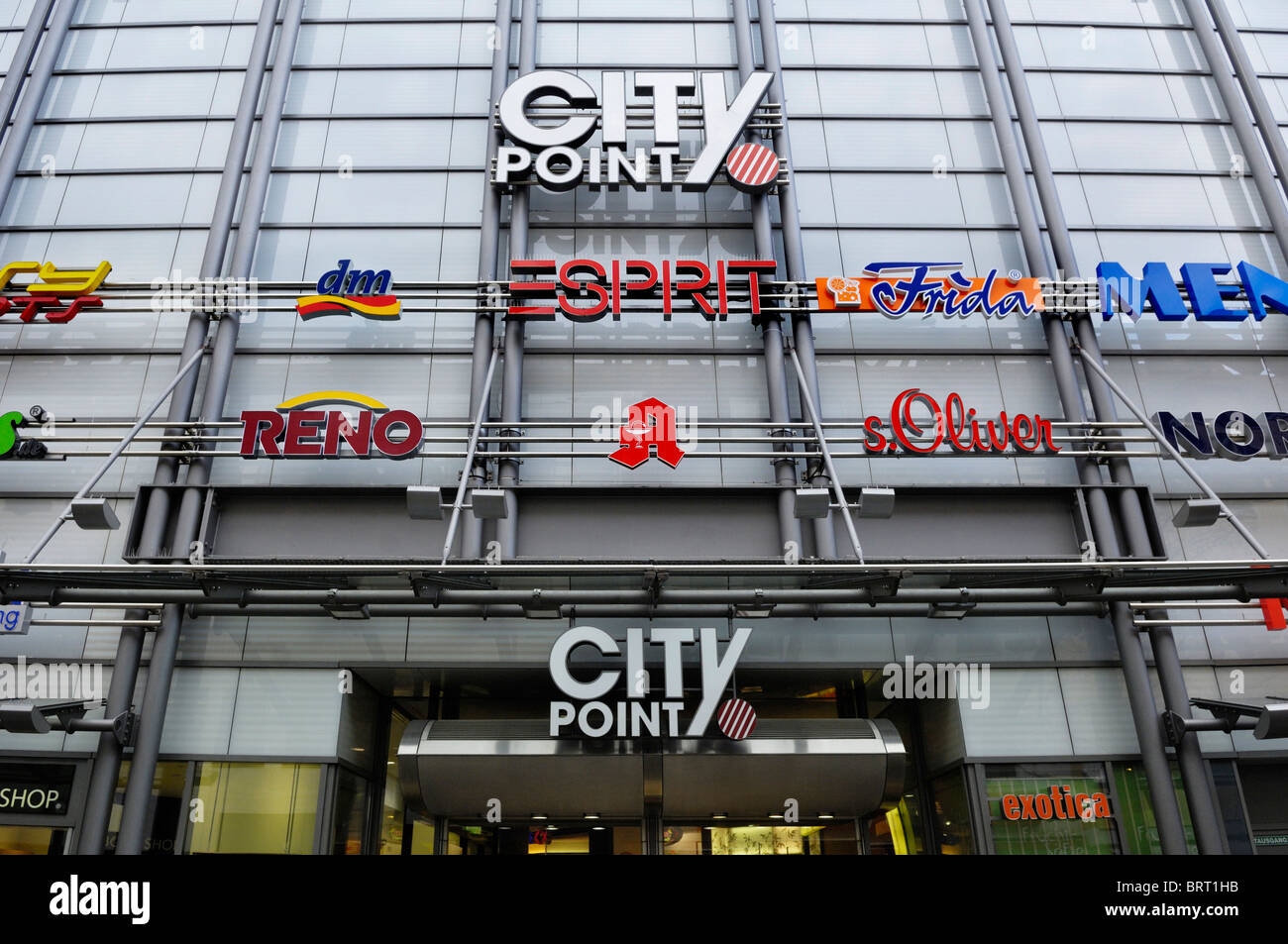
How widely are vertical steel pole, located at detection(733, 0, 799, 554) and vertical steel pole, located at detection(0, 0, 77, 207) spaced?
14766mm

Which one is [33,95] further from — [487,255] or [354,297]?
[487,255]

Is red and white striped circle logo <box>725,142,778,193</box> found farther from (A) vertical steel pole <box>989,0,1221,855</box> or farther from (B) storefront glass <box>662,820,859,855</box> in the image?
(B) storefront glass <box>662,820,859,855</box>

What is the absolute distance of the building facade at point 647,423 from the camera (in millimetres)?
11883

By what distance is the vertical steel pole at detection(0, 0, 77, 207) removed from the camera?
15.9 m

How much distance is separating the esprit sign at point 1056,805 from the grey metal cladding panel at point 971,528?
3695 millimetres

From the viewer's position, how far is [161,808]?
11.9m

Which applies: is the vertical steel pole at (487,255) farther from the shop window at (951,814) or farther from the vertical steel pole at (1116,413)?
the vertical steel pole at (1116,413)

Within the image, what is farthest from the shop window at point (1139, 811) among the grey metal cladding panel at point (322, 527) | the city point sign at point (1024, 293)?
the grey metal cladding panel at point (322, 527)

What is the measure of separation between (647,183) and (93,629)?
12.4 m

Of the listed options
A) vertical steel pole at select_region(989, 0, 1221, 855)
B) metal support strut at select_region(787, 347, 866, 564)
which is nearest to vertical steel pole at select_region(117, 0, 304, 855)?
metal support strut at select_region(787, 347, 866, 564)

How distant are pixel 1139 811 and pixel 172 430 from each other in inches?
657

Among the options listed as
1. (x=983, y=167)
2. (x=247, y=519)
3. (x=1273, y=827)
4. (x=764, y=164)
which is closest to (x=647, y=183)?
(x=764, y=164)

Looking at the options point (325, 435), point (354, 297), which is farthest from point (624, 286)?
point (325, 435)
